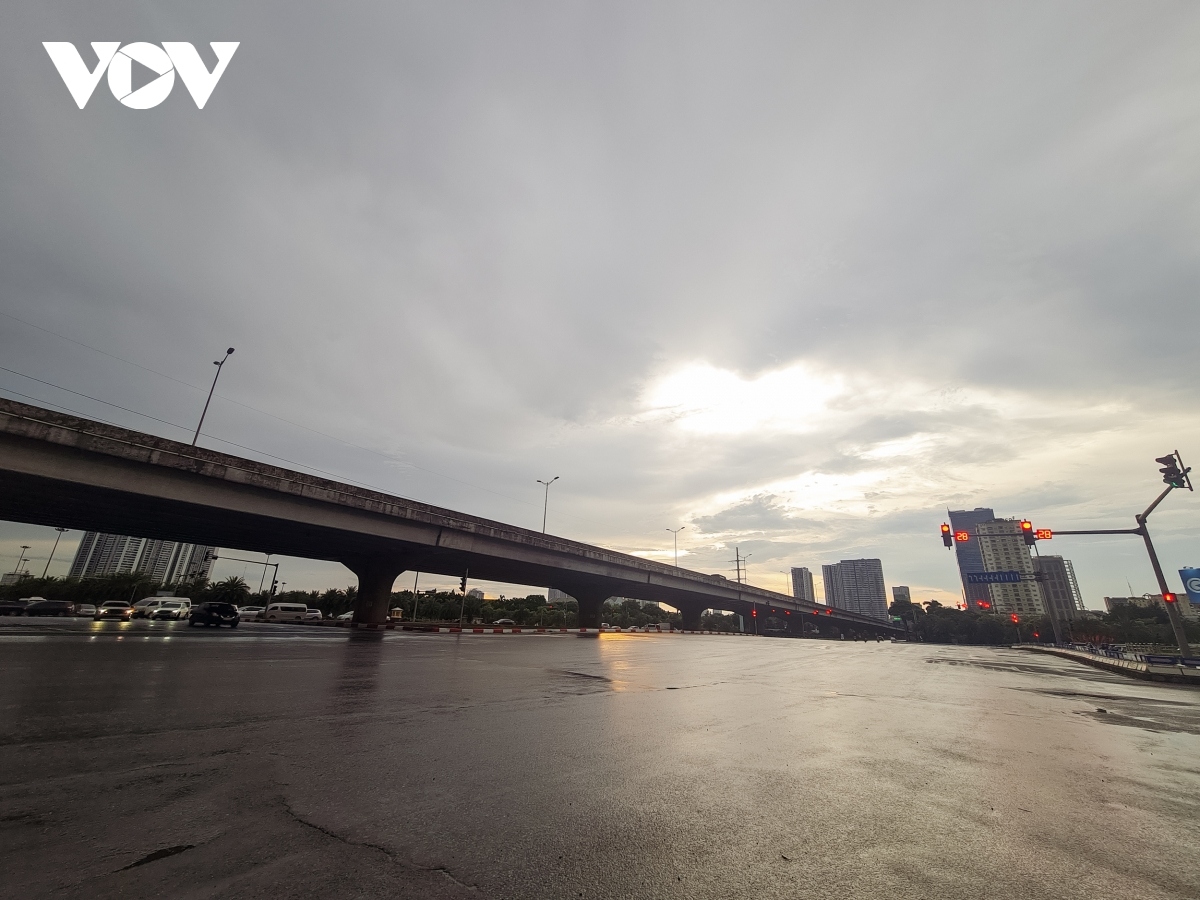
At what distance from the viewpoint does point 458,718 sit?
6.73 m

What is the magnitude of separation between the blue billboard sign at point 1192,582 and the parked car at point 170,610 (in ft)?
231

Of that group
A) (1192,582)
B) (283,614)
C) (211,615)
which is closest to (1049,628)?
(1192,582)

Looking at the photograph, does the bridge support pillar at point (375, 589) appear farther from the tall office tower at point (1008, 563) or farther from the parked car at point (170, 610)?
the tall office tower at point (1008, 563)

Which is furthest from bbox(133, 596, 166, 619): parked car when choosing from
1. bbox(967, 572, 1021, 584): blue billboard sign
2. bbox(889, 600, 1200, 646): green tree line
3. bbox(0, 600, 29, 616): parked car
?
bbox(889, 600, 1200, 646): green tree line

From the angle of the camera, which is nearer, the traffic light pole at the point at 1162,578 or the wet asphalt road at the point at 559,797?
the wet asphalt road at the point at 559,797

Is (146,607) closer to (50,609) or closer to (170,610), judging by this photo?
(170,610)

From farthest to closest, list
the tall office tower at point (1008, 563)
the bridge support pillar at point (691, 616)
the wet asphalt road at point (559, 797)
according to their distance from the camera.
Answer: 1. the tall office tower at point (1008, 563)
2. the bridge support pillar at point (691, 616)
3. the wet asphalt road at point (559, 797)

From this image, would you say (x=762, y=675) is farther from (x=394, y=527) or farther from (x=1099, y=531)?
(x=394, y=527)

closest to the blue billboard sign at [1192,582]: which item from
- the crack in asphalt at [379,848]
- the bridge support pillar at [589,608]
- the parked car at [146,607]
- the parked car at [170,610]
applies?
the bridge support pillar at [589,608]

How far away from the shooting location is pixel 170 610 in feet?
126

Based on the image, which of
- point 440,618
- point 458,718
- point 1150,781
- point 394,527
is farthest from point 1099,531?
point 440,618

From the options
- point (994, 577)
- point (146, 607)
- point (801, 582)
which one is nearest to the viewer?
point (994, 577)

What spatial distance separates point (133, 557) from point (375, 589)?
126190mm

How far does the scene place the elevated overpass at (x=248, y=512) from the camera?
21.0 metres
